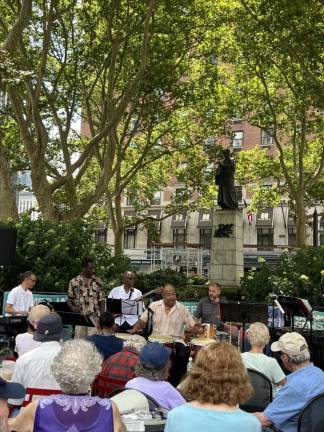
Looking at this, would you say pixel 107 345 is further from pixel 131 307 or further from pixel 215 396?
pixel 131 307

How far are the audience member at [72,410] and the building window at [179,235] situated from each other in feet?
184

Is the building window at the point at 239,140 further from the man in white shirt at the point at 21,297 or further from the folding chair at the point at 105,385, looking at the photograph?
the folding chair at the point at 105,385

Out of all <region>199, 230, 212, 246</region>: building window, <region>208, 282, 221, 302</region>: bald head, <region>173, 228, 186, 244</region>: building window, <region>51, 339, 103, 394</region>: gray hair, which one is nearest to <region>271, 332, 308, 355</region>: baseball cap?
<region>51, 339, 103, 394</region>: gray hair

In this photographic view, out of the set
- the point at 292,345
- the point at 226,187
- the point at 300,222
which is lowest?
the point at 292,345

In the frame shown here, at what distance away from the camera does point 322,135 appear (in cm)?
3133

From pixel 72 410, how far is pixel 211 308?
7169 millimetres

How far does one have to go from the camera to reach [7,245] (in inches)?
451

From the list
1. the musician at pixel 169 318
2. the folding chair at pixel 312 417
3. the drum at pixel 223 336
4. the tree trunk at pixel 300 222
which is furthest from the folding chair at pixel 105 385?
the tree trunk at pixel 300 222

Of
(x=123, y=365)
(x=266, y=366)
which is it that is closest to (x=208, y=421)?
(x=123, y=365)

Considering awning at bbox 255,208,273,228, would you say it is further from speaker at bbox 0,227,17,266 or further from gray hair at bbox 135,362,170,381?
gray hair at bbox 135,362,170,381

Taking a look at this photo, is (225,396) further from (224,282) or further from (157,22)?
(157,22)

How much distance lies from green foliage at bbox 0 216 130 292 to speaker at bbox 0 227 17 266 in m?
2.51

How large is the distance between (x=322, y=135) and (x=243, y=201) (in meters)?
22.9

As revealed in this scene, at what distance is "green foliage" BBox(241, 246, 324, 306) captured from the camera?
49.2ft
